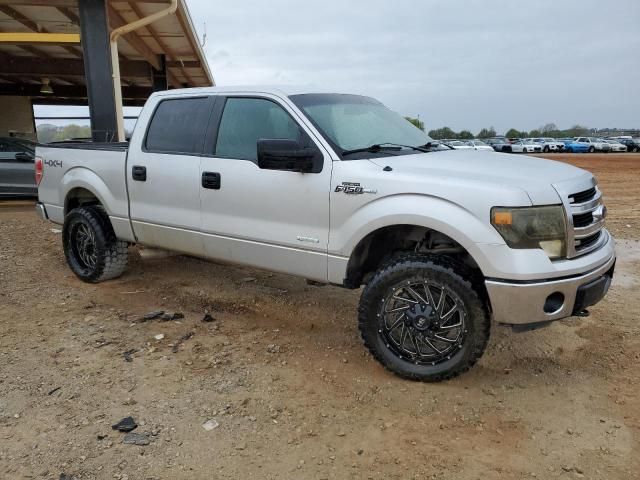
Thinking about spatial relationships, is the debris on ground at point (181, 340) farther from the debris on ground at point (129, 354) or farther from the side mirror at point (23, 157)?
the side mirror at point (23, 157)

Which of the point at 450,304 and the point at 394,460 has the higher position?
the point at 450,304

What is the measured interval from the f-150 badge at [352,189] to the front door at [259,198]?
0.37ft

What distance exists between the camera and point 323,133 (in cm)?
379

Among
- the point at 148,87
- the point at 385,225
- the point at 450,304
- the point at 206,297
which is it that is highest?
the point at 148,87

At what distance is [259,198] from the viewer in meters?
4.00

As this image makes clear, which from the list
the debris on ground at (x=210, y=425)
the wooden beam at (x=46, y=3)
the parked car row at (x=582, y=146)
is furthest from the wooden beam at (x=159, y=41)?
the parked car row at (x=582, y=146)

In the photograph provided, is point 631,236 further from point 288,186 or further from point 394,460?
point 394,460

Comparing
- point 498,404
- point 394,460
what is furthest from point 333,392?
point 498,404

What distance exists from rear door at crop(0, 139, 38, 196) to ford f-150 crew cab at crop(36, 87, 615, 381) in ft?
21.8

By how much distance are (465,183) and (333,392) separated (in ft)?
5.08

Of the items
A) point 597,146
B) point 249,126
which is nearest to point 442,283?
point 249,126

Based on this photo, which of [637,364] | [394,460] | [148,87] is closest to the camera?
[394,460]

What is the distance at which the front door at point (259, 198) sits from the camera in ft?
12.4

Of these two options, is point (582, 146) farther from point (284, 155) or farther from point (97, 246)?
point (284, 155)
